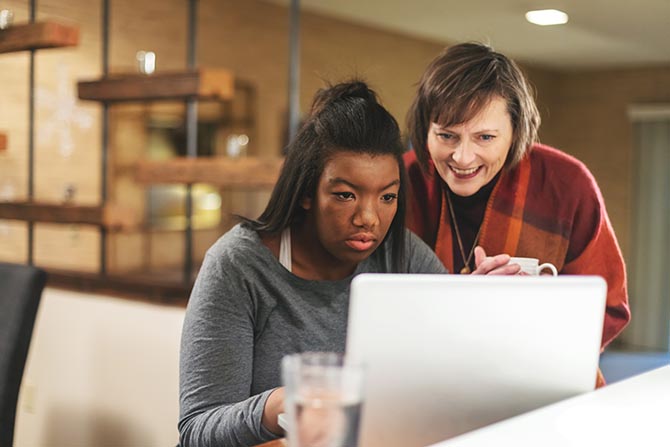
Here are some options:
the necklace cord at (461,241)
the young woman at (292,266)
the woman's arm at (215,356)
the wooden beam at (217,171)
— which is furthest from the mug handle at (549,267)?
the wooden beam at (217,171)

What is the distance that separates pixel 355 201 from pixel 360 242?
6 cm

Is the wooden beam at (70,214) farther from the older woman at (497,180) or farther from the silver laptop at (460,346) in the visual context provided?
the silver laptop at (460,346)

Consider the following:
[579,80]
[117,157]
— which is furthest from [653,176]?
[117,157]

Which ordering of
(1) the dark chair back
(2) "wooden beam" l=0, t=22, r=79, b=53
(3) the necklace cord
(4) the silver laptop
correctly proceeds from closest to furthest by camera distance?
1. (4) the silver laptop
2. (3) the necklace cord
3. (1) the dark chair back
4. (2) "wooden beam" l=0, t=22, r=79, b=53

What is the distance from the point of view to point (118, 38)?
16.8 ft

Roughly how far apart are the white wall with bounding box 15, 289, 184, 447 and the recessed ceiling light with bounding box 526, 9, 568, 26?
9.27ft

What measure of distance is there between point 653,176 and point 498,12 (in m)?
3.96

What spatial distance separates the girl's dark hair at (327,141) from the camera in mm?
1316

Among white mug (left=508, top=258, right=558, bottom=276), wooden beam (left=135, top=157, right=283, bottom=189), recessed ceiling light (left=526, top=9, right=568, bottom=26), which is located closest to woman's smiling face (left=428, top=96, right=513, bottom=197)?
white mug (left=508, top=258, right=558, bottom=276)

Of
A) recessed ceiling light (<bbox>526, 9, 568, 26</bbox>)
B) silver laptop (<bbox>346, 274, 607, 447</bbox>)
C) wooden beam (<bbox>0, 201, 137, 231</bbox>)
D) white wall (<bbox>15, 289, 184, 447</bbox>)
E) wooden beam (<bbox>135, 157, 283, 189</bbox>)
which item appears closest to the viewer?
silver laptop (<bbox>346, 274, 607, 447</bbox>)

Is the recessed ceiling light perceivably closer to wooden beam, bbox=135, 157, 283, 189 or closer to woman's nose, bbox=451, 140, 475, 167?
wooden beam, bbox=135, 157, 283, 189

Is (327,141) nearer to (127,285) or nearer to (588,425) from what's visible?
(588,425)

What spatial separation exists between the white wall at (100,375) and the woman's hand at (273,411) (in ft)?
4.82

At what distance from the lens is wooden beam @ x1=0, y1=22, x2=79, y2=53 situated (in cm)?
288
